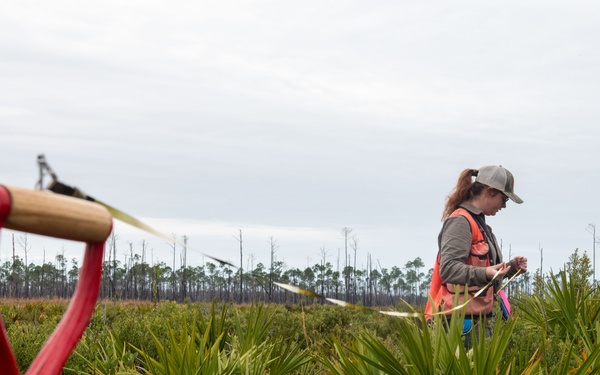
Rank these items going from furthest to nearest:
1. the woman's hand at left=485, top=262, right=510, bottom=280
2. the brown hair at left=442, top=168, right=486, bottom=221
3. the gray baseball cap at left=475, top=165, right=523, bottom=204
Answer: the brown hair at left=442, top=168, right=486, bottom=221, the gray baseball cap at left=475, top=165, right=523, bottom=204, the woman's hand at left=485, top=262, right=510, bottom=280

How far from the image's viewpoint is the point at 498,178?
5.38 meters

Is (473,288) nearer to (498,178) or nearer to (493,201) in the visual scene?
(493,201)

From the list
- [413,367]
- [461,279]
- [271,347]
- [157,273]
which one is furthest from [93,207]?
[157,273]

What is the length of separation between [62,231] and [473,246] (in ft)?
14.7

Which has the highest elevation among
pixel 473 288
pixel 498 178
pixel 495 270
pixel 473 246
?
pixel 498 178

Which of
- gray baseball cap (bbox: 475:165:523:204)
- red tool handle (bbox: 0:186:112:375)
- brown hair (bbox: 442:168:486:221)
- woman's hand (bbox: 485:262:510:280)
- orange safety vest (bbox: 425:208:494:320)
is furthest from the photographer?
brown hair (bbox: 442:168:486:221)

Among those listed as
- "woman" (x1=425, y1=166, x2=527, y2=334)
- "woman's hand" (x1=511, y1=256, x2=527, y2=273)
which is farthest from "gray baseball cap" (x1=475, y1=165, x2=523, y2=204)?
"woman's hand" (x1=511, y1=256, x2=527, y2=273)

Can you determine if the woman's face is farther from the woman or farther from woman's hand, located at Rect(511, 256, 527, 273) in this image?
woman's hand, located at Rect(511, 256, 527, 273)

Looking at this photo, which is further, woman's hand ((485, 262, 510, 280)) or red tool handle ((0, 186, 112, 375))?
woman's hand ((485, 262, 510, 280))

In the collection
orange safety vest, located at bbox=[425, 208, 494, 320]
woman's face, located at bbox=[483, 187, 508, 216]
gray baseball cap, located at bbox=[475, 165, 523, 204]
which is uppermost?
gray baseball cap, located at bbox=[475, 165, 523, 204]

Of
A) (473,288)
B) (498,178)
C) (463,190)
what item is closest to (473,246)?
(473,288)

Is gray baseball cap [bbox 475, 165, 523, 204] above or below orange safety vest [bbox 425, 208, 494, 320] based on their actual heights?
above

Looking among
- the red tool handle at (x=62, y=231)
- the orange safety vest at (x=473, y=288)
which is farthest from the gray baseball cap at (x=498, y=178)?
the red tool handle at (x=62, y=231)

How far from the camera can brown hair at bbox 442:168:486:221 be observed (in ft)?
18.0
